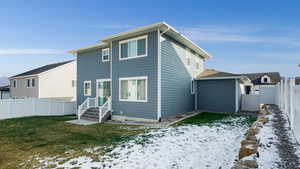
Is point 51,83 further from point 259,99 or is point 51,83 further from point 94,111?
point 259,99

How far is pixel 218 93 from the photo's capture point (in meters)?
12.2

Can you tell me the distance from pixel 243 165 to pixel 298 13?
46.7 ft

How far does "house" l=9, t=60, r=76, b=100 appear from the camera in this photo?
1820cm

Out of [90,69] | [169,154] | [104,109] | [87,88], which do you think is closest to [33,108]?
[87,88]

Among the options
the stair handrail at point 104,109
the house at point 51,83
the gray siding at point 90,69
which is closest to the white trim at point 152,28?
the gray siding at point 90,69

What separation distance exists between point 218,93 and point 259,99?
3.81 meters

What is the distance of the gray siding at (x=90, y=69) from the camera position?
485 inches

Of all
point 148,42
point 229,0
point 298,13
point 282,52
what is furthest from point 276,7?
point 282,52

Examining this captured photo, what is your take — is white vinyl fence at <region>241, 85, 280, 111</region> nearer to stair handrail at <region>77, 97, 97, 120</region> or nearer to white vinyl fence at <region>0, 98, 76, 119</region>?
stair handrail at <region>77, 97, 97, 120</region>

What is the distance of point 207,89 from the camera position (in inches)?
497

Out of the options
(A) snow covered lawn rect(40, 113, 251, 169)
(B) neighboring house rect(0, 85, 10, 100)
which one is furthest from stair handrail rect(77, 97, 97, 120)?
(B) neighboring house rect(0, 85, 10, 100)

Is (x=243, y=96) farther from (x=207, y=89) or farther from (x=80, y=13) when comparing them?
(x=80, y=13)

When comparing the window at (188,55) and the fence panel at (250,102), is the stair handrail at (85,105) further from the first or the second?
the fence panel at (250,102)

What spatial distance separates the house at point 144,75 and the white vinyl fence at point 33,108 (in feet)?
11.0
